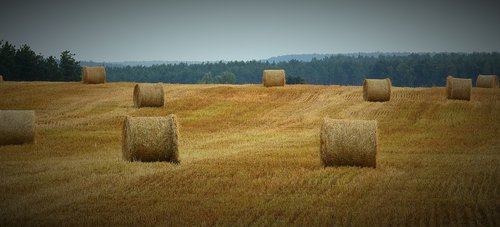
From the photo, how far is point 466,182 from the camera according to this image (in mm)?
15125

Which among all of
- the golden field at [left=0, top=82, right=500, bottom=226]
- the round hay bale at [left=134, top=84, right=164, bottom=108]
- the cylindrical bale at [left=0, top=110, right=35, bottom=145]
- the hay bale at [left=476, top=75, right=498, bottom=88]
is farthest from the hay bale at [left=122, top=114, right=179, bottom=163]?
the hay bale at [left=476, top=75, right=498, bottom=88]

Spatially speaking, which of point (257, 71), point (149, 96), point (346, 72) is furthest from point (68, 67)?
point (346, 72)

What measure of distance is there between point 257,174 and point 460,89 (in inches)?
879

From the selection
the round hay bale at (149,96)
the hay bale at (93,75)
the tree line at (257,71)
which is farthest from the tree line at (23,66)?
the round hay bale at (149,96)

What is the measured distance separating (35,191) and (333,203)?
5922 millimetres

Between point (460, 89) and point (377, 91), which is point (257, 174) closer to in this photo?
point (377, 91)

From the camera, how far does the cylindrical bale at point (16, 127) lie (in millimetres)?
20938

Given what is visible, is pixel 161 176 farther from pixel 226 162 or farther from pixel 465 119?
pixel 465 119

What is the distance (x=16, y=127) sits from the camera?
69.4 feet

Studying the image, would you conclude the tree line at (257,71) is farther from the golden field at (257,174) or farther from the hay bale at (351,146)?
the hay bale at (351,146)

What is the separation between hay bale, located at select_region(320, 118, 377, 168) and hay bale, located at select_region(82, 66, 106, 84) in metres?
31.5

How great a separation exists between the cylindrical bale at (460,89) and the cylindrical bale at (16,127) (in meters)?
22.5

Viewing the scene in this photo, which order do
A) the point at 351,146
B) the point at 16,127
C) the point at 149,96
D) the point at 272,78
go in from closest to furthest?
the point at 351,146
the point at 16,127
the point at 149,96
the point at 272,78

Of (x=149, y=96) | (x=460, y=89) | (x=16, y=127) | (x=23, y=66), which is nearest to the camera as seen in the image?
(x=16, y=127)
